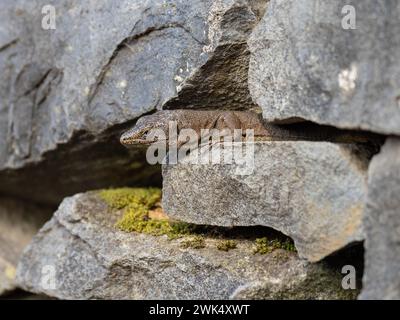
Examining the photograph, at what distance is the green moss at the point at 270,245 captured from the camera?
4.39 meters

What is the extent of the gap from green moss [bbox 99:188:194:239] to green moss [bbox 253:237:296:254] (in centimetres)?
77

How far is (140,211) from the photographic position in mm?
5547

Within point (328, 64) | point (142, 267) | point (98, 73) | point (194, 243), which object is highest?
point (98, 73)

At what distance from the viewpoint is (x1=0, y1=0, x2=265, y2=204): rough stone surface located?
477cm

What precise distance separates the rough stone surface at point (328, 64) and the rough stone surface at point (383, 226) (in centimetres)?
20

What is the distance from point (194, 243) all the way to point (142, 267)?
1.64 ft

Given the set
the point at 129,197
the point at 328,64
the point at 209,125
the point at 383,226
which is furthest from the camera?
the point at 129,197

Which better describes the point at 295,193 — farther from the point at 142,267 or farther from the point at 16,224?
the point at 16,224

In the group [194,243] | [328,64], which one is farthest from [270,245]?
[328,64]

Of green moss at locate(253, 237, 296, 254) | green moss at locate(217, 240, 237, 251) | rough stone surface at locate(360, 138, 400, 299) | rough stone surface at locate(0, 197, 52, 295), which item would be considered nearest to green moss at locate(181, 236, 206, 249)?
green moss at locate(217, 240, 237, 251)

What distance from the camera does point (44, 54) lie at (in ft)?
19.7

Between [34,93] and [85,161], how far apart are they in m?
0.87

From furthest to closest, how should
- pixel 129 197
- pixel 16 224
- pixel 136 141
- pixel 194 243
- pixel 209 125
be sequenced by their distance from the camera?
pixel 16 224 → pixel 129 197 → pixel 209 125 → pixel 136 141 → pixel 194 243

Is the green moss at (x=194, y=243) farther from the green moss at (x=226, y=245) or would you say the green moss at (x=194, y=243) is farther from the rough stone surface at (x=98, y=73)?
the rough stone surface at (x=98, y=73)
